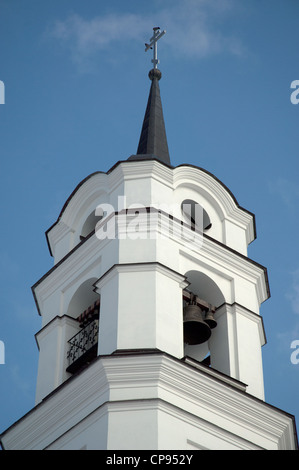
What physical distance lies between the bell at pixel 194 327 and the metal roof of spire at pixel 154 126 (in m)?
3.75

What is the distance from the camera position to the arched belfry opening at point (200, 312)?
2322 centimetres

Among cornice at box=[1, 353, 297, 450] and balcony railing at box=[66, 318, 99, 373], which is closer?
cornice at box=[1, 353, 297, 450]

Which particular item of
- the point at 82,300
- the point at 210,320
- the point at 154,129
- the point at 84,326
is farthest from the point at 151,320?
the point at 154,129

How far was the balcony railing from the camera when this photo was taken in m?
22.9

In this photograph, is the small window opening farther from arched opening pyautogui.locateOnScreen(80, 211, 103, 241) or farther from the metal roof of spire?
arched opening pyautogui.locateOnScreen(80, 211, 103, 241)

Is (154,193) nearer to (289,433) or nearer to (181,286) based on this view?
(181,286)

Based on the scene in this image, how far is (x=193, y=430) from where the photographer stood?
20562 millimetres

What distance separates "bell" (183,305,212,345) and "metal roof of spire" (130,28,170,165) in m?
3.75

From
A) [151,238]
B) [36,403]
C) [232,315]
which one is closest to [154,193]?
[151,238]

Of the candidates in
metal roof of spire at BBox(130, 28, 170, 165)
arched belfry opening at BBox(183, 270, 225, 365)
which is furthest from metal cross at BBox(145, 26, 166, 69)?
arched belfry opening at BBox(183, 270, 225, 365)

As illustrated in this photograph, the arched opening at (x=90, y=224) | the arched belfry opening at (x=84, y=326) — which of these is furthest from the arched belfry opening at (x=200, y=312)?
the arched opening at (x=90, y=224)

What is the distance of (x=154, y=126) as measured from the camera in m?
28.0

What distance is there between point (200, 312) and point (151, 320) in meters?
1.87

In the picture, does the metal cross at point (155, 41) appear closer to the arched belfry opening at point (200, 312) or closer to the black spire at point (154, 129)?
the black spire at point (154, 129)
